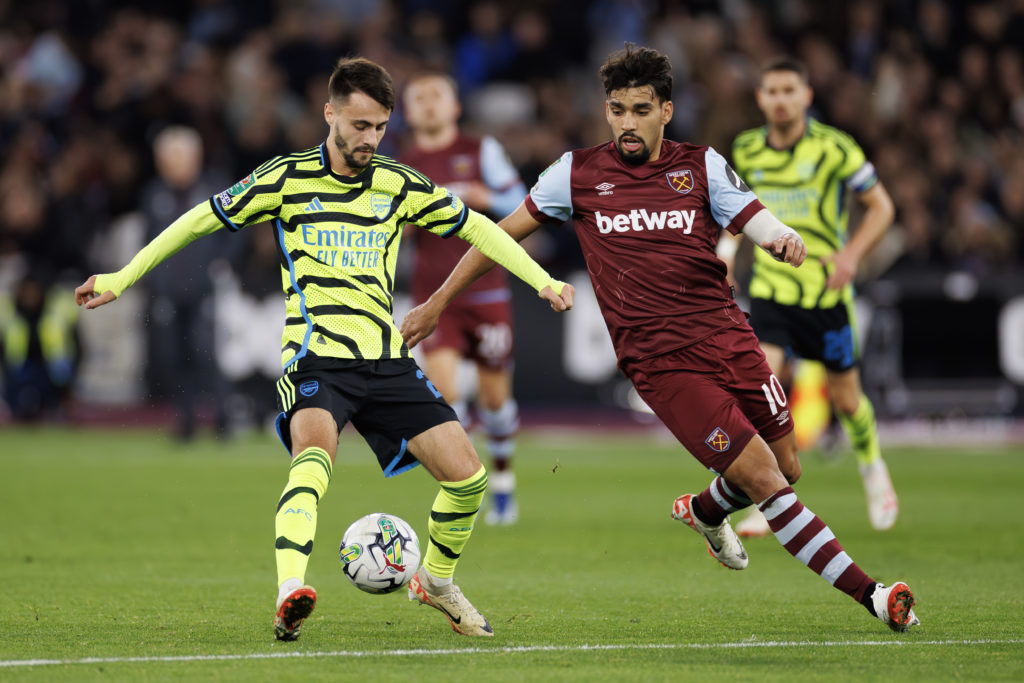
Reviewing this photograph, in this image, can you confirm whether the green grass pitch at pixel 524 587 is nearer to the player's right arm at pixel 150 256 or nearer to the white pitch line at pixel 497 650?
the white pitch line at pixel 497 650

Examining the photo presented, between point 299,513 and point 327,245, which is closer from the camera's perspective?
point 299,513

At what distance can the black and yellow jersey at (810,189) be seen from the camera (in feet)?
29.2

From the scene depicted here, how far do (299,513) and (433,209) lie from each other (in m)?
1.36

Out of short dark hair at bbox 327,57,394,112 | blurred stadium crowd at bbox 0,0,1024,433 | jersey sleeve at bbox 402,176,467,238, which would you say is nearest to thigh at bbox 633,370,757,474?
jersey sleeve at bbox 402,176,467,238

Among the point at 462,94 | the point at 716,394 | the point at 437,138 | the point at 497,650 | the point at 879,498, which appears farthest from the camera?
the point at 462,94

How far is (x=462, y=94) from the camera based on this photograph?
19594 millimetres

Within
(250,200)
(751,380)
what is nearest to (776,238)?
(751,380)

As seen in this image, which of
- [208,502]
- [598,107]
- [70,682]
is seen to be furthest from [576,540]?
[598,107]

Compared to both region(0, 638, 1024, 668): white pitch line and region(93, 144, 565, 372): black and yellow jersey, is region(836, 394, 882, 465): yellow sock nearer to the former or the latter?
region(0, 638, 1024, 668): white pitch line

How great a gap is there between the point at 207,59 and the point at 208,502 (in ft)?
33.2

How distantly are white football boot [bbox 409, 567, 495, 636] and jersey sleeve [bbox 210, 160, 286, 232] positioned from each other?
1.51m

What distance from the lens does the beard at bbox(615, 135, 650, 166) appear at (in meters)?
6.27

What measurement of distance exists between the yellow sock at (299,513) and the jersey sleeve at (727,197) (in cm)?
188

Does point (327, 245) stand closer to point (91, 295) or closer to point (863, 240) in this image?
point (91, 295)
